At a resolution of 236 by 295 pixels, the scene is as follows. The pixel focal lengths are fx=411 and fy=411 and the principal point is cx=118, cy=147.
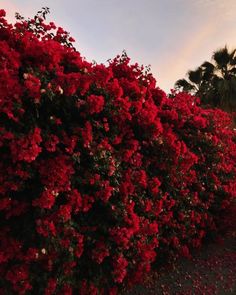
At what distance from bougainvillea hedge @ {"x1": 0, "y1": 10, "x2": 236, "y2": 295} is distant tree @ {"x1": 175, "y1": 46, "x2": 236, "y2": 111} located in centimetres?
1490

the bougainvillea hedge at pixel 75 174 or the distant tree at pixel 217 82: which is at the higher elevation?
the distant tree at pixel 217 82

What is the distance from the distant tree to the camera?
67.4ft

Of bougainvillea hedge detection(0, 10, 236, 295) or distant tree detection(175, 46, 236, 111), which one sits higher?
distant tree detection(175, 46, 236, 111)

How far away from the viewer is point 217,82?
69.4 ft

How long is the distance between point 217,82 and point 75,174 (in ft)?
57.9

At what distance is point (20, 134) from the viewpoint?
167 inches

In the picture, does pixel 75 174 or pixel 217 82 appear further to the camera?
pixel 217 82

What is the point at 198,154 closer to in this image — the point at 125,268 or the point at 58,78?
the point at 125,268

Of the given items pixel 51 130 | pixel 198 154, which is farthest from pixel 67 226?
pixel 198 154

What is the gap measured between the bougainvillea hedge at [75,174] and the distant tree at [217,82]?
1490 centimetres

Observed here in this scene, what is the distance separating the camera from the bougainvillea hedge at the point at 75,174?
437 cm

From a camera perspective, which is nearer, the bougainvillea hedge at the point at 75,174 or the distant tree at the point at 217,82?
the bougainvillea hedge at the point at 75,174

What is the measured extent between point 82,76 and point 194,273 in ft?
12.2

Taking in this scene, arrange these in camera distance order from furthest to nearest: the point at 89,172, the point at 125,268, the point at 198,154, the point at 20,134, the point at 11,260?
the point at 198,154
the point at 125,268
the point at 89,172
the point at 11,260
the point at 20,134
